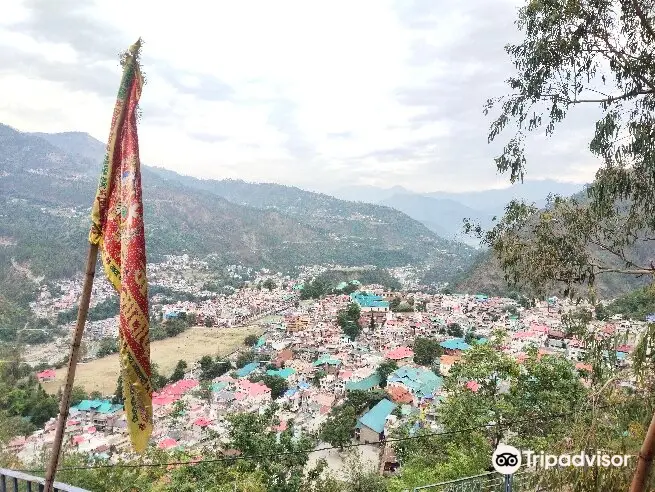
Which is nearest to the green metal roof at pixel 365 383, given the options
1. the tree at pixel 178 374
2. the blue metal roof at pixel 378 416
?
the blue metal roof at pixel 378 416

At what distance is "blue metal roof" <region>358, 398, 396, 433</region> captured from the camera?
632 inches

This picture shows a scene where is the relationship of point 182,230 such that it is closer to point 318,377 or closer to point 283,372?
point 283,372

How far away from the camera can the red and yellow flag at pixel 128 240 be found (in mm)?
1199

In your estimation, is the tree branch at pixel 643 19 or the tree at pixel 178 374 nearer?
the tree branch at pixel 643 19

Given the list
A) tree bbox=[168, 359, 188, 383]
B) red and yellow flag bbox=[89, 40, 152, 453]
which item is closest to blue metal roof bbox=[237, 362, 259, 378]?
tree bbox=[168, 359, 188, 383]

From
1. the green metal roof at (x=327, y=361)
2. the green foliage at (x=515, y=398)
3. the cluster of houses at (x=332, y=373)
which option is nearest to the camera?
the green foliage at (x=515, y=398)

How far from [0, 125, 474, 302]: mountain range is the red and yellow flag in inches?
2497

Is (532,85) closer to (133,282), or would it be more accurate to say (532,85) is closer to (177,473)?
(133,282)

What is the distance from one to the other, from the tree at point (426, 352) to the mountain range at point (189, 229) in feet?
161

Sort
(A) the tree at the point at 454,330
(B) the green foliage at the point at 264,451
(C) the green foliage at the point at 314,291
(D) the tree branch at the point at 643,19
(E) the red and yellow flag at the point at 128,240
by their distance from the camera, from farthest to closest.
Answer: (C) the green foliage at the point at 314,291 < (A) the tree at the point at 454,330 < (B) the green foliage at the point at 264,451 < (D) the tree branch at the point at 643,19 < (E) the red and yellow flag at the point at 128,240

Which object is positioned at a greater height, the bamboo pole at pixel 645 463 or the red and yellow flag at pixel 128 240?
the red and yellow flag at pixel 128 240

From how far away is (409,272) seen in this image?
86000mm

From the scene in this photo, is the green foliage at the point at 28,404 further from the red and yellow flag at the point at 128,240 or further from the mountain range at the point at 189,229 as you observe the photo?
the mountain range at the point at 189,229

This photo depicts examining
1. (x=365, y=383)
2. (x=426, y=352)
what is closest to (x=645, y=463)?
(x=365, y=383)
